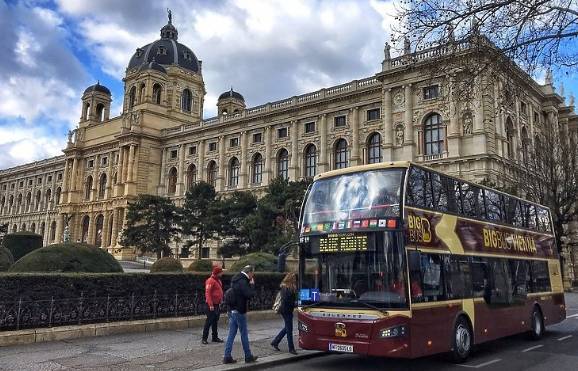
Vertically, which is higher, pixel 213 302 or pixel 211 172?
pixel 211 172

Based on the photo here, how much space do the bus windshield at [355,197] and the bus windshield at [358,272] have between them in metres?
0.44

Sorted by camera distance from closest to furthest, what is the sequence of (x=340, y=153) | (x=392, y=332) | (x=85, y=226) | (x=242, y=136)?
(x=392, y=332)
(x=340, y=153)
(x=242, y=136)
(x=85, y=226)

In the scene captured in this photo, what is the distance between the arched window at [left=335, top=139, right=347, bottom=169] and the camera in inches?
1893

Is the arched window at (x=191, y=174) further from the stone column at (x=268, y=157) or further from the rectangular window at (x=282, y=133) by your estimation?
the rectangular window at (x=282, y=133)

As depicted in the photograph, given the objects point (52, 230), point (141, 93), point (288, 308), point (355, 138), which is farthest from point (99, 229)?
point (288, 308)

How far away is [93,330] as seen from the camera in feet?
38.1

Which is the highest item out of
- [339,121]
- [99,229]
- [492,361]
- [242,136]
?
[242,136]

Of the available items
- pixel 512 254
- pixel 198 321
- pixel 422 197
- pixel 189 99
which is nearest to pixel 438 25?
pixel 422 197

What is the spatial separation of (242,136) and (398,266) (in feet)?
163

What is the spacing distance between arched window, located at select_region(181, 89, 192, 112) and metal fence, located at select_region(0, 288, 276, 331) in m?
62.1

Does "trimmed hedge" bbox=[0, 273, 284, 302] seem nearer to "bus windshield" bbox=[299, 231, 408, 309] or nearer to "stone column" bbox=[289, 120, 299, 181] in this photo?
"bus windshield" bbox=[299, 231, 408, 309]

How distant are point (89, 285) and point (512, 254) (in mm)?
10594

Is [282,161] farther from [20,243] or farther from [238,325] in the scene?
[238,325]

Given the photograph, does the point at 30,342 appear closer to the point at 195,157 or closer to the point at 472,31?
the point at 472,31
